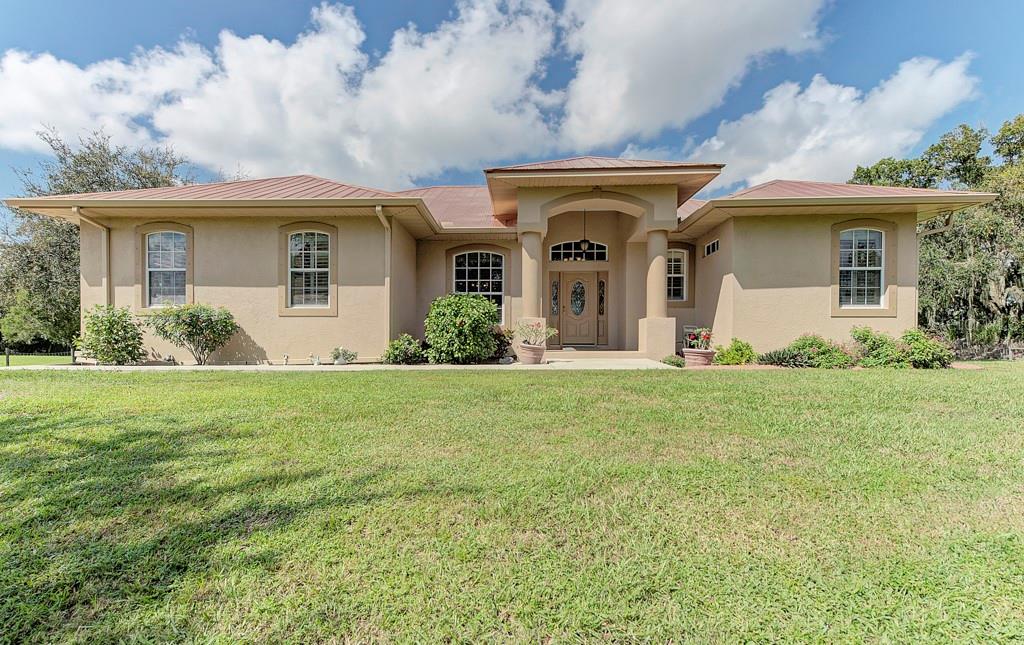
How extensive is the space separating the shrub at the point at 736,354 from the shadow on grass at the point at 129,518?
8.63 m

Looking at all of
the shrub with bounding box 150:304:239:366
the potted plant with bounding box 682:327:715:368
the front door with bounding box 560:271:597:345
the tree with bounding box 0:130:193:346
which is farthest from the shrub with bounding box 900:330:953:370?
the tree with bounding box 0:130:193:346

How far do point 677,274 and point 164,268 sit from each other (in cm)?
1373

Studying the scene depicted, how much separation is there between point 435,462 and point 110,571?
184 centimetres

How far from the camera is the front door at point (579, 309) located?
12836mm

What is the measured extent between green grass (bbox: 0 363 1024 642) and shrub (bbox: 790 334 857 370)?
169 inches

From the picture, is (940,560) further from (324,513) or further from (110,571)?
(110,571)

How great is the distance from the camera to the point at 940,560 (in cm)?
203

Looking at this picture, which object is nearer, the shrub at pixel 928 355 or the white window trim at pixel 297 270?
the shrub at pixel 928 355

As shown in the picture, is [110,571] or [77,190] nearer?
[110,571]

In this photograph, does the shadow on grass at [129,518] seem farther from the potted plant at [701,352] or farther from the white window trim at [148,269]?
the potted plant at [701,352]

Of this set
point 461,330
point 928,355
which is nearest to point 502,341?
point 461,330

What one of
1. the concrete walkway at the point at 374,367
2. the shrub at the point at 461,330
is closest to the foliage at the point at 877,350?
the concrete walkway at the point at 374,367

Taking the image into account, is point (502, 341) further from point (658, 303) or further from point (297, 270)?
point (297, 270)

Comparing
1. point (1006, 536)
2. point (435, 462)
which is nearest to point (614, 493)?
point (435, 462)
